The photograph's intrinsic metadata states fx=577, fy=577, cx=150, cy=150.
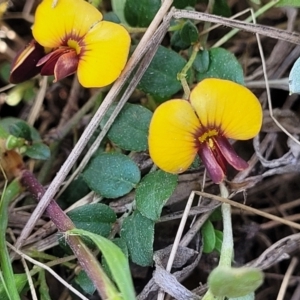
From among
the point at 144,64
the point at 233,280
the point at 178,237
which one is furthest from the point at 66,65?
the point at 233,280

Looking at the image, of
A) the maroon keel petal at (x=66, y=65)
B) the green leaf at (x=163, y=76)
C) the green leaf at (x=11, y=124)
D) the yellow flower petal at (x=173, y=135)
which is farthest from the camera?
the green leaf at (x=11, y=124)

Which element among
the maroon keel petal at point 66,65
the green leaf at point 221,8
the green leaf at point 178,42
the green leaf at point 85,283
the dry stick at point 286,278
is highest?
the green leaf at point 221,8

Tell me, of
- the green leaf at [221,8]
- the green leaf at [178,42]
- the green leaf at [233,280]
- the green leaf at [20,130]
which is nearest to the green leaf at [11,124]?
the green leaf at [20,130]

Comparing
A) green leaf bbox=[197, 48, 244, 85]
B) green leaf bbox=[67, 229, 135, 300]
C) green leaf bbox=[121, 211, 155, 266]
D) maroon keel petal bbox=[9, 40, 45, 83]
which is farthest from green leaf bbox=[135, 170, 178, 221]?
maroon keel petal bbox=[9, 40, 45, 83]

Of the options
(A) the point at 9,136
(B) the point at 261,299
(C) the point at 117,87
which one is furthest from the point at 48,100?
(B) the point at 261,299

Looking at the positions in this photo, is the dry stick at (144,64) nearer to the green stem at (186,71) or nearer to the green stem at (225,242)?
the green stem at (186,71)

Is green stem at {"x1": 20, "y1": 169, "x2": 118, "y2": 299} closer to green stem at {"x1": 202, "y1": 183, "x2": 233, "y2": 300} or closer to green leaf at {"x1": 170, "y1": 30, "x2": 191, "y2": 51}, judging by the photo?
green stem at {"x1": 202, "y1": 183, "x2": 233, "y2": 300}

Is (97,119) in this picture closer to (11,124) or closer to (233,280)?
(11,124)
